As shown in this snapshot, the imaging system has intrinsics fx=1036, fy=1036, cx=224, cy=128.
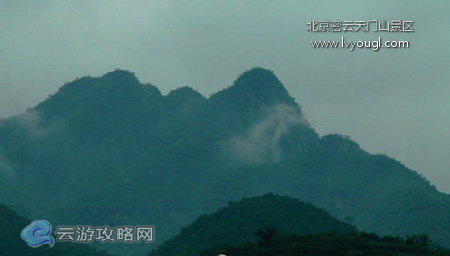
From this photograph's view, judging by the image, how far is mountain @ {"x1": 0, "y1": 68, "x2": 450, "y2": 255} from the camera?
147000 mm

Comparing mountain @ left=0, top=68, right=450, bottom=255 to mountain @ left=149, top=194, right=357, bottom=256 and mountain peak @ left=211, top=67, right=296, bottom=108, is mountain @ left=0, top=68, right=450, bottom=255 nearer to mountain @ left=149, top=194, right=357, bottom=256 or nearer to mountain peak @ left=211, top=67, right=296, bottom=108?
mountain peak @ left=211, top=67, right=296, bottom=108

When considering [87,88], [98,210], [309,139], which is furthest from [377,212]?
[87,88]

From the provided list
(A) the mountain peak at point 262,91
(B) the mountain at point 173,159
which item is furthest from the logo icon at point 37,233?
(A) the mountain peak at point 262,91

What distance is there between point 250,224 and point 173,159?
65846 millimetres

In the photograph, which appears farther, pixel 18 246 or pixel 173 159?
pixel 173 159

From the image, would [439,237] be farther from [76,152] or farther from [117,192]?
[76,152]

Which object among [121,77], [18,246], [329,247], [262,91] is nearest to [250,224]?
[18,246]

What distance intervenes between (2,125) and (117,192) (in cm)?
3081

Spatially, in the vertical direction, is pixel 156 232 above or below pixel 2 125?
below

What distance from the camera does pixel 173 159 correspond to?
158500 mm

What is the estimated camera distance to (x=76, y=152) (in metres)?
170

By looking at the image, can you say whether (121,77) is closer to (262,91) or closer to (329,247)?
(262,91)

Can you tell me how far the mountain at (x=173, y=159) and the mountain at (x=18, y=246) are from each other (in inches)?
1229

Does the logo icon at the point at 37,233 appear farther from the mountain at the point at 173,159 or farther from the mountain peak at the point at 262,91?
the mountain peak at the point at 262,91
